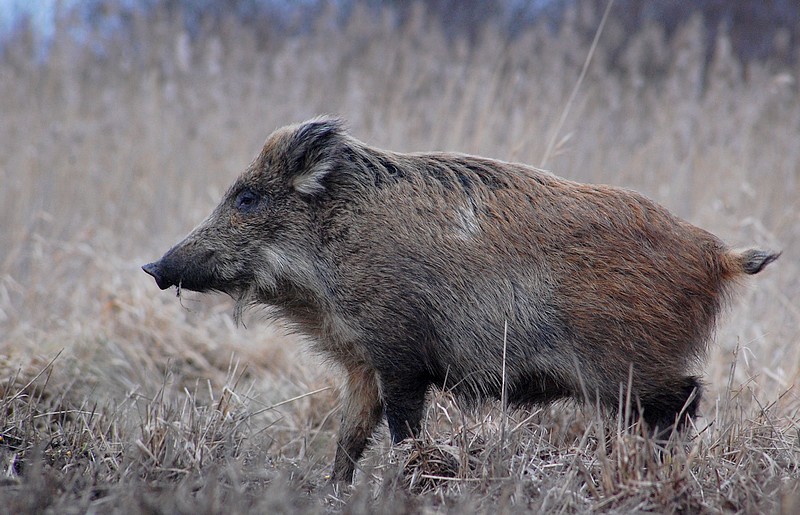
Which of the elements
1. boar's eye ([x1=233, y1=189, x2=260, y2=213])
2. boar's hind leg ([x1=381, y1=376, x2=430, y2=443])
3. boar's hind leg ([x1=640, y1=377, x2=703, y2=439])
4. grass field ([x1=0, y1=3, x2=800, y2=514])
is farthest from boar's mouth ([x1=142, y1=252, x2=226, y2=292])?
boar's hind leg ([x1=640, y1=377, x2=703, y2=439])

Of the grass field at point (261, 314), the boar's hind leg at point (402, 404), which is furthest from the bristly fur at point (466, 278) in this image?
the grass field at point (261, 314)

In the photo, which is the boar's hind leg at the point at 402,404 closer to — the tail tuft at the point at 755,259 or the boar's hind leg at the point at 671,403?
the boar's hind leg at the point at 671,403

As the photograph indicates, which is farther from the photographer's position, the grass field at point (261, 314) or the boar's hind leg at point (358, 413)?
the boar's hind leg at point (358, 413)

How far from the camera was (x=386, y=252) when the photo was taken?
3.26m

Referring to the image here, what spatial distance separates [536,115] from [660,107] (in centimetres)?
140

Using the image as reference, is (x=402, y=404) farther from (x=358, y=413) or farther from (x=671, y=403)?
(x=671, y=403)

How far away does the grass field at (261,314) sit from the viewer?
8.68ft

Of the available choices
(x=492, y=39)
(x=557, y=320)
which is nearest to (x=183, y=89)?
(x=492, y=39)

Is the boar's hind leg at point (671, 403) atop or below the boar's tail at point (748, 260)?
below

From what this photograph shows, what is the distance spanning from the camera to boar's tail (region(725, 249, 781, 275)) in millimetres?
3174

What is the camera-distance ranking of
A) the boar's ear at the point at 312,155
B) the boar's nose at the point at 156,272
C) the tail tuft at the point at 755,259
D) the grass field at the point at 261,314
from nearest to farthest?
the grass field at the point at 261,314, the tail tuft at the point at 755,259, the boar's nose at the point at 156,272, the boar's ear at the point at 312,155

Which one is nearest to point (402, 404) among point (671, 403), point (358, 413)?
point (358, 413)

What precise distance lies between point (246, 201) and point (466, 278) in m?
1.01

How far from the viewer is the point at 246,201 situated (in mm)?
3578
